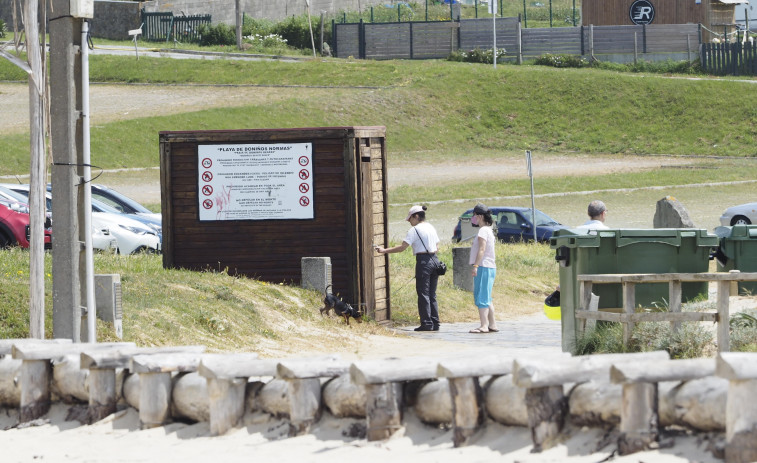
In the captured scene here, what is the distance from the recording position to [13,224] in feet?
63.7

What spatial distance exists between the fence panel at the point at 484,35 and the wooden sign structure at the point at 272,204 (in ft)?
170

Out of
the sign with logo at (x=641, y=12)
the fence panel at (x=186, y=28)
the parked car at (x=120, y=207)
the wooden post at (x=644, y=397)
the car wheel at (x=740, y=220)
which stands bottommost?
the wooden post at (x=644, y=397)

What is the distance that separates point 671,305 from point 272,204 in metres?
6.47

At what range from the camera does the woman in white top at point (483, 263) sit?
606 inches

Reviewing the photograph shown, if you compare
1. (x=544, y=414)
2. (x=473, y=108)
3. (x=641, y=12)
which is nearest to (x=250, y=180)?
(x=544, y=414)

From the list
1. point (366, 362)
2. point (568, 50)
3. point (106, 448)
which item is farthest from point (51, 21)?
point (568, 50)

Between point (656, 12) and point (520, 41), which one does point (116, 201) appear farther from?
point (656, 12)

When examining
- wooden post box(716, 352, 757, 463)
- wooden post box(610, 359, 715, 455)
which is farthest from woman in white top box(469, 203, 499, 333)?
wooden post box(716, 352, 757, 463)

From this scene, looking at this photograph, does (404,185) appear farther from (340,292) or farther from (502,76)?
(340,292)

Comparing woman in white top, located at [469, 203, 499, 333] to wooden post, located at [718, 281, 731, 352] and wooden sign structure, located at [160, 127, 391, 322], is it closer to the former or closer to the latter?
wooden sign structure, located at [160, 127, 391, 322]

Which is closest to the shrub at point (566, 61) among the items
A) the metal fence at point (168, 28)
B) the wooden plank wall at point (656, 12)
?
the wooden plank wall at point (656, 12)

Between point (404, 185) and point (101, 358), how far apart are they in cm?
3111

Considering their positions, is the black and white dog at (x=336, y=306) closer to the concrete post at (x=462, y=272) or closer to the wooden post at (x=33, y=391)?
the concrete post at (x=462, y=272)

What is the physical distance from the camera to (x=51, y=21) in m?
10.4
